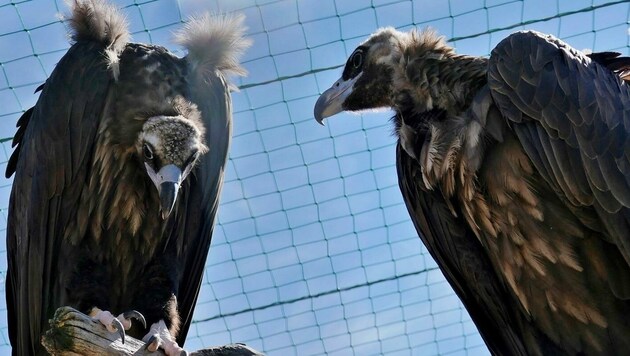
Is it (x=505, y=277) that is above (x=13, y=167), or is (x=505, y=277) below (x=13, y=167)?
below

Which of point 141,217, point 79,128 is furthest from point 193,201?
point 79,128

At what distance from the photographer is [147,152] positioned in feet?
14.6

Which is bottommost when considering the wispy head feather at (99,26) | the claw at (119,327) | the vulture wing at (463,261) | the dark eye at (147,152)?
the vulture wing at (463,261)

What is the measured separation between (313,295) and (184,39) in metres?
2.34

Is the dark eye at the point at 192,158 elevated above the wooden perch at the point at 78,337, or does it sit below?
above

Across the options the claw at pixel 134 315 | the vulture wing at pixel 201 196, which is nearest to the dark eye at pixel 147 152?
the vulture wing at pixel 201 196

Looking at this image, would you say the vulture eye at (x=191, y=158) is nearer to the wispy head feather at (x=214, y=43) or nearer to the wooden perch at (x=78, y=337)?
the wispy head feather at (x=214, y=43)

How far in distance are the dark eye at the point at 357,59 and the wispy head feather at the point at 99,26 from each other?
112 centimetres

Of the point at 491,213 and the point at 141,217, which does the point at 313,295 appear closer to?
the point at 141,217

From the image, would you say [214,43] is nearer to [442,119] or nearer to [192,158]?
[192,158]

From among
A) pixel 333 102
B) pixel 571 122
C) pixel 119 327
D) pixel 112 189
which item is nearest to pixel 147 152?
pixel 112 189

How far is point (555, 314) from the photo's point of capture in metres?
3.85

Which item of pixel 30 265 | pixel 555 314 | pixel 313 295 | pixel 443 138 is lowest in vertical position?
pixel 313 295

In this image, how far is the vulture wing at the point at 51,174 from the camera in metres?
4.41
